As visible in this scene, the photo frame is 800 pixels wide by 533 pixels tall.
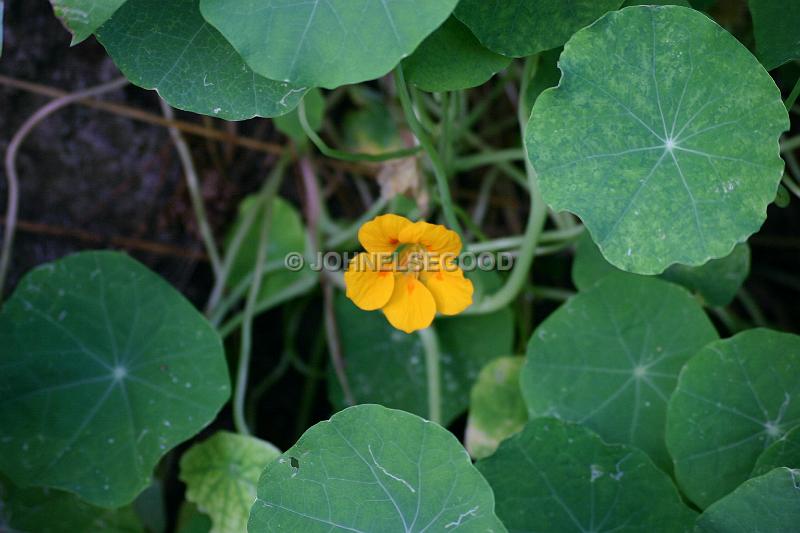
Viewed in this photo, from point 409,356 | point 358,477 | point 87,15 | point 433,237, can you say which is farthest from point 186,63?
point 409,356

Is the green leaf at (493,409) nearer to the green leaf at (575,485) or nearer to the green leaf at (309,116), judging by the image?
the green leaf at (575,485)

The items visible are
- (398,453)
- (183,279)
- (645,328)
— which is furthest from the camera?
(183,279)

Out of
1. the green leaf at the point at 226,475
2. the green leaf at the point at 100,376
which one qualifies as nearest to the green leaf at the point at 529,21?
the green leaf at the point at 100,376

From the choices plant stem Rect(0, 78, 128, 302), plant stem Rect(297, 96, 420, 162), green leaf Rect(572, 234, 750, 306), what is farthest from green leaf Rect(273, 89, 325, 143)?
green leaf Rect(572, 234, 750, 306)

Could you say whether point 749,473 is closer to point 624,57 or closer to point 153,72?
point 624,57

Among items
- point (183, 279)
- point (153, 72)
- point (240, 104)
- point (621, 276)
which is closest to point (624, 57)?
point (621, 276)
